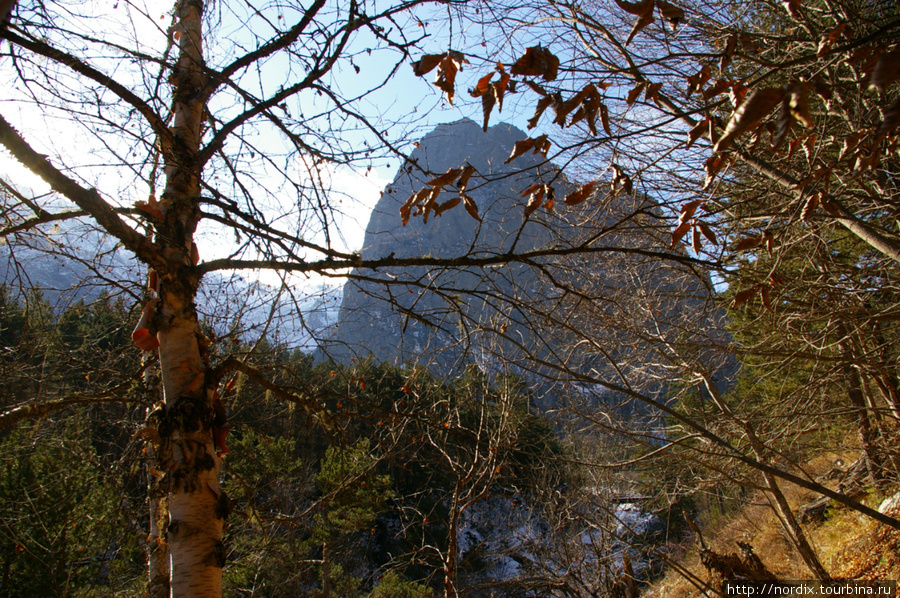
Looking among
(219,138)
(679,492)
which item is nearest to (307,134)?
(219,138)

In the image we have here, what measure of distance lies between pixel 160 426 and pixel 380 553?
16237 millimetres

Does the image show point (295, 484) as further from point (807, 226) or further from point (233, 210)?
point (807, 226)

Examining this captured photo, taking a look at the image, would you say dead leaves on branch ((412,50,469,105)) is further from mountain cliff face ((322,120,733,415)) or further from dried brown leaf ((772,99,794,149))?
dried brown leaf ((772,99,794,149))

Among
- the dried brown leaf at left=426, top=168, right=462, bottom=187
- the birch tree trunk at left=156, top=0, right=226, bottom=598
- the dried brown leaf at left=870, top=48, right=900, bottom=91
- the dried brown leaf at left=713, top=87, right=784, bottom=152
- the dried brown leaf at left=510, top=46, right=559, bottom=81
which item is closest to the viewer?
the dried brown leaf at left=870, top=48, right=900, bottom=91

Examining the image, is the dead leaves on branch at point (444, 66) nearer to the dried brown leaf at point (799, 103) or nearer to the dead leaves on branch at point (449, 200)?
the dead leaves on branch at point (449, 200)

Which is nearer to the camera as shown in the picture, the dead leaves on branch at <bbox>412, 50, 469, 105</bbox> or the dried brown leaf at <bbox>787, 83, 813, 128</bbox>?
the dried brown leaf at <bbox>787, 83, 813, 128</bbox>

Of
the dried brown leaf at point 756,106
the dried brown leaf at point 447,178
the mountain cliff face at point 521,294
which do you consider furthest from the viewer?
the mountain cliff face at point 521,294

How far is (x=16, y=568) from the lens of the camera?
6617mm

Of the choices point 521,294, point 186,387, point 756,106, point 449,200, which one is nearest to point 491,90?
point 449,200

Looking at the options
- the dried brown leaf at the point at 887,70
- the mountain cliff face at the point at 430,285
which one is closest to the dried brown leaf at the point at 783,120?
the dried brown leaf at the point at 887,70

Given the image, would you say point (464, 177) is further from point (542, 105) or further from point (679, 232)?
point (679, 232)

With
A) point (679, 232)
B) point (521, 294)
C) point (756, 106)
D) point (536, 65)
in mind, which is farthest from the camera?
point (521, 294)

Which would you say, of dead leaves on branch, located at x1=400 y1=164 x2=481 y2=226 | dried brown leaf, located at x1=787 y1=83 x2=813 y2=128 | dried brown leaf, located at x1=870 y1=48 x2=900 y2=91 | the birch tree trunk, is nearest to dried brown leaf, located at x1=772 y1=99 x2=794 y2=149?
dried brown leaf, located at x1=787 y1=83 x2=813 y2=128

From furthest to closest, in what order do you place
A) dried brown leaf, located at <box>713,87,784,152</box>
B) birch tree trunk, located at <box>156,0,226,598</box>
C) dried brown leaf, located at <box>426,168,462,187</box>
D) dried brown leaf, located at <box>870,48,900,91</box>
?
birch tree trunk, located at <box>156,0,226,598</box>
dried brown leaf, located at <box>426,168,462,187</box>
dried brown leaf, located at <box>713,87,784,152</box>
dried brown leaf, located at <box>870,48,900,91</box>
